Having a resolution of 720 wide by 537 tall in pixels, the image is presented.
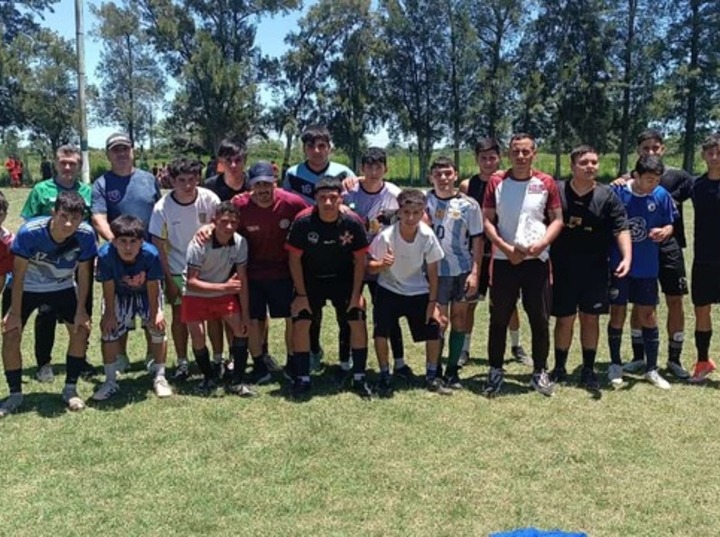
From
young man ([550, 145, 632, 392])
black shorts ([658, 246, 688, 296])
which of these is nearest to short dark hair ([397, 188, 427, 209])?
young man ([550, 145, 632, 392])

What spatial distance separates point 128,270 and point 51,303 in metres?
0.62

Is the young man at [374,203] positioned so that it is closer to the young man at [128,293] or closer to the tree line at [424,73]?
the young man at [128,293]

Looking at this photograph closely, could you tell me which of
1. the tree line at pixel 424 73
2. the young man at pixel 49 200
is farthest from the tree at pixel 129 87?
the young man at pixel 49 200

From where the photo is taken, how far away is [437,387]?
574cm

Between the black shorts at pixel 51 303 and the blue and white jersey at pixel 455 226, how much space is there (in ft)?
9.69

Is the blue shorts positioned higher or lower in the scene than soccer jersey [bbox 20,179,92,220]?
lower

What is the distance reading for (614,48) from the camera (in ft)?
144

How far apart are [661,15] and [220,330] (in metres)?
45.3

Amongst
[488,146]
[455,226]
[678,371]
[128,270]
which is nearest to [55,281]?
[128,270]

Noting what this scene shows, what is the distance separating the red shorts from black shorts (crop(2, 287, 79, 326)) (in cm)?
85

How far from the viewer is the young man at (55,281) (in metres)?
5.18

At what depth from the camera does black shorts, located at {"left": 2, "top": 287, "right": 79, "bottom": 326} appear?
5.39m

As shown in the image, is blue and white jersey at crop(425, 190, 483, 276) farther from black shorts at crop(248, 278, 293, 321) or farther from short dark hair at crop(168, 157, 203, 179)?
short dark hair at crop(168, 157, 203, 179)

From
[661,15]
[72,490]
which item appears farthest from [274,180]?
[661,15]
